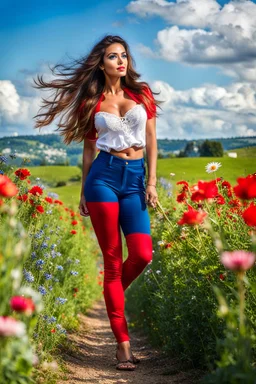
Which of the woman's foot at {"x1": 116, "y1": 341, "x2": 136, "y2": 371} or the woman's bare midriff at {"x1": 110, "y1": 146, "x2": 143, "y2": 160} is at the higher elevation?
the woman's bare midriff at {"x1": 110, "y1": 146, "x2": 143, "y2": 160}

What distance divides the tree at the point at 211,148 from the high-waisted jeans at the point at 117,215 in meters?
70.1

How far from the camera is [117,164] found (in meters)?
4.39

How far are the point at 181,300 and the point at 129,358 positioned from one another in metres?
0.63

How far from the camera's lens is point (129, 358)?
4.48 meters

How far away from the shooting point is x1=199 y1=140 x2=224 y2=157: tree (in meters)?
74.9

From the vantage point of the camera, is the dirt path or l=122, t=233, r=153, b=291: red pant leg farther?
l=122, t=233, r=153, b=291: red pant leg

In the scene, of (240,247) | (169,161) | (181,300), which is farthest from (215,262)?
(169,161)

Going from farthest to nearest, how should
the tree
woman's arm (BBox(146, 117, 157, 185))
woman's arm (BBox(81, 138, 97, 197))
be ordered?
the tree → woman's arm (BBox(81, 138, 97, 197)) → woman's arm (BBox(146, 117, 157, 185))

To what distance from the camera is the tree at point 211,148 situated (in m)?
74.9

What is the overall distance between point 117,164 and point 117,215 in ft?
1.24

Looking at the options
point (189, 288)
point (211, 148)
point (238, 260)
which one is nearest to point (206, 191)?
point (238, 260)

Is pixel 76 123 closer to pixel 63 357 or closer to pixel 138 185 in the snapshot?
pixel 138 185

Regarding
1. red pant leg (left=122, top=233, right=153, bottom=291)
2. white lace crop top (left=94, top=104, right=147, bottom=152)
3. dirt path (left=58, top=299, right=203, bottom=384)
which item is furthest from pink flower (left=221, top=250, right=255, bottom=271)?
white lace crop top (left=94, top=104, right=147, bottom=152)

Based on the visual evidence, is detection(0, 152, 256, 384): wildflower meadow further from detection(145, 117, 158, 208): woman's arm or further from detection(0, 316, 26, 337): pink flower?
detection(145, 117, 158, 208): woman's arm
